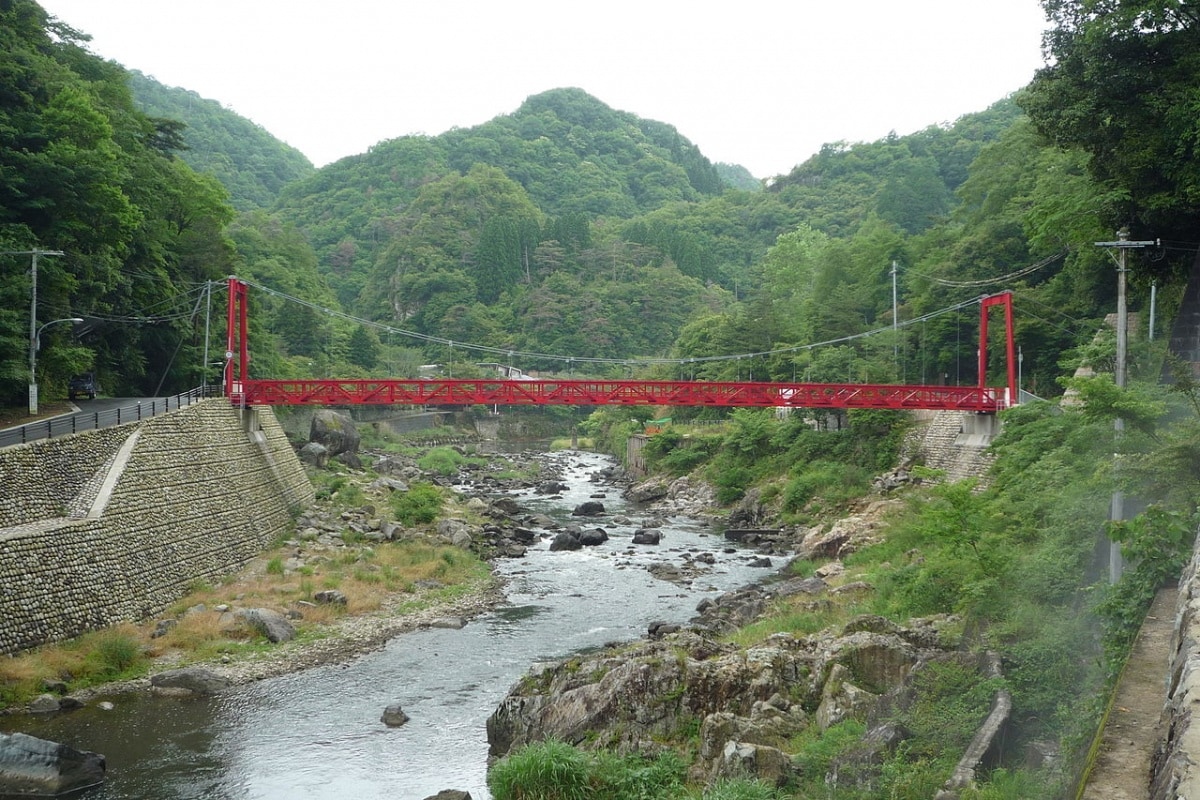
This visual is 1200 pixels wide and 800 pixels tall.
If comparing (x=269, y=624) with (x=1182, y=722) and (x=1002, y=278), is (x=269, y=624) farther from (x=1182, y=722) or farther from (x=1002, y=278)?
(x=1002, y=278)

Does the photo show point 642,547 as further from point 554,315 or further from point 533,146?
point 533,146

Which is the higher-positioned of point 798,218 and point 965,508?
point 798,218

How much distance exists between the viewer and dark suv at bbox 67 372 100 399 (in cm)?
2677

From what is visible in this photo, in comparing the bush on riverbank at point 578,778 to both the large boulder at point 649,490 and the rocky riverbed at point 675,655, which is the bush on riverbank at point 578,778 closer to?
the rocky riverbed at point 675,655

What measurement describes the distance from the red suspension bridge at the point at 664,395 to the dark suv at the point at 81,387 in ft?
12.4

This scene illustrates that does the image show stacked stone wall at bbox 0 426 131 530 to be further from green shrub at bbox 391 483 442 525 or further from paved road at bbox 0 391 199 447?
green shrub at bbox 391 483 442 525

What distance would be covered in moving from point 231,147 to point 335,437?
9648cm

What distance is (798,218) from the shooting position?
308 feet

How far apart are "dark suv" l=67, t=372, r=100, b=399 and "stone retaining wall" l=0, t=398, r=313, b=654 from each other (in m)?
3.86

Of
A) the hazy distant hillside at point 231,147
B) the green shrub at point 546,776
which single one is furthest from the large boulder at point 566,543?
the hazy distant hillside at point 231,147

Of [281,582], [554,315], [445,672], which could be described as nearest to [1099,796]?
[445,672]

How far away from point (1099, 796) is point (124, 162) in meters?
31.6

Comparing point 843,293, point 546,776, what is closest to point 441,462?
point 843,293

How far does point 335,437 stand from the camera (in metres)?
41.0
